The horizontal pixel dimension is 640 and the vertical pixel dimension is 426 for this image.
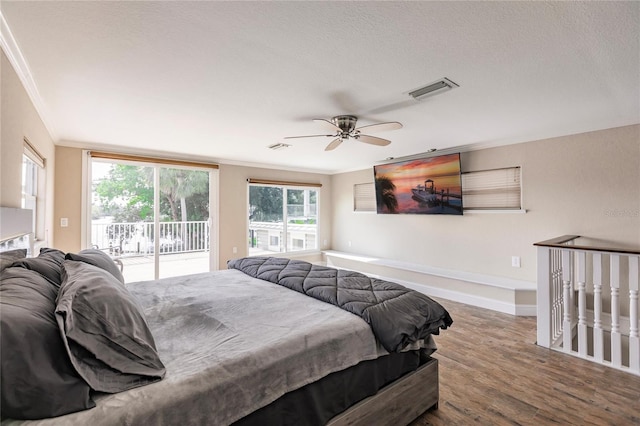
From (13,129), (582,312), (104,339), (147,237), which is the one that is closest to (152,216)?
(147,237)

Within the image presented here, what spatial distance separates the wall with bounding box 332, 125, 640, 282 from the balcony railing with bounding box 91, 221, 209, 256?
148 inches

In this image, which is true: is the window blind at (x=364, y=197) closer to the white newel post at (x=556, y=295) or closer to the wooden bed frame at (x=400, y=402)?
the white newel post at (x=556, y=295)

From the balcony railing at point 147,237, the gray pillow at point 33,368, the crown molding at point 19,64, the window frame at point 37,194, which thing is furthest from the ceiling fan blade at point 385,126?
the balcony railing at point 147,237

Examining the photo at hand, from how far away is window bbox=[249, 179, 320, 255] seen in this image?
19.8ft

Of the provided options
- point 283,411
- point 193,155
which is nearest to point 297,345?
point 283,411

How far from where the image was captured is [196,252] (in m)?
5.32

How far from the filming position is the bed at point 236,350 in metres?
1.02

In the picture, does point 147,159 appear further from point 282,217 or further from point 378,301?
point 378,301

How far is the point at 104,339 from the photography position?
1.08 meters

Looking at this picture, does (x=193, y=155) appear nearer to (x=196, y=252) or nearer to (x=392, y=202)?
(x=196, y=252)

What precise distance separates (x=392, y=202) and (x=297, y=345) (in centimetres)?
437

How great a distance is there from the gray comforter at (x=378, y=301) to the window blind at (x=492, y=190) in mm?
2909

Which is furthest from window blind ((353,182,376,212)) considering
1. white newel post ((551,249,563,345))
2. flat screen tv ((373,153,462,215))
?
white newel post ((551,249,563,345))

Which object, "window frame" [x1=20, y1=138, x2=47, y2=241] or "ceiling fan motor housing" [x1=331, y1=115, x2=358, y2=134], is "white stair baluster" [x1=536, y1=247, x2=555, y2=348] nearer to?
"ceiling fan motor housing" [x1=331, y1=115, x2=358, y2=134]
